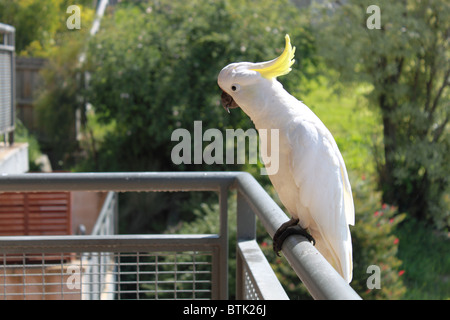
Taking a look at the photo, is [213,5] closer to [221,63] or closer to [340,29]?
[221,63]

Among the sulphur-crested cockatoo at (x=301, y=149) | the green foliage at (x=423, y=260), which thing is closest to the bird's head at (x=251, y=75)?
the sulphur-crested cockatoo at (x=301, y=149)

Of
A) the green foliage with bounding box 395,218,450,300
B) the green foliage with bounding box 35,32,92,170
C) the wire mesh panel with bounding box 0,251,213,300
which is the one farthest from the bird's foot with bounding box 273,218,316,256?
the green foliage with bounding box 35,32,92,170

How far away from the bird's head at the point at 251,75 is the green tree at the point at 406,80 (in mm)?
4642

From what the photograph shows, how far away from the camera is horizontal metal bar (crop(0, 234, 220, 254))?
153cm

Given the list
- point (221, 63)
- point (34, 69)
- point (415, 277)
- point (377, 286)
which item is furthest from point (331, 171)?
point (34, 69)

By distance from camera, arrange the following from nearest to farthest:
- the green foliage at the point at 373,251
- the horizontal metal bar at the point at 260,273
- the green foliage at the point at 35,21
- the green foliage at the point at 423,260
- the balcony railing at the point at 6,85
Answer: the horizontal metal bar at the point at 260,273
the green foliage at the point at 373,251
the balcony railing at the point at 6,85
the green foliage at the point at 423,260
the green foliage at the point at 35,21

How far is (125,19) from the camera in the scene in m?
6.94

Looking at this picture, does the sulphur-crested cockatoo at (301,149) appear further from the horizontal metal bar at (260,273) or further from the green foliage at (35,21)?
the green foliage at (35,21)

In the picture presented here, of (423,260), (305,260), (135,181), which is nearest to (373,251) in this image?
(423,260)

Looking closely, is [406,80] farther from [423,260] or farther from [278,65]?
[278,65]

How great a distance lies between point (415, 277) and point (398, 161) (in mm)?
1554

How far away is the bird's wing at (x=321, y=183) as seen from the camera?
1.37 m

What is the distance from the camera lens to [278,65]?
1.39m

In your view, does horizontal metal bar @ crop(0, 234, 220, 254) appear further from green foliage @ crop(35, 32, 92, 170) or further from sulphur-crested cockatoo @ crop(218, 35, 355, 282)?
green foliage @ crop(35, 32, 92, 170)
